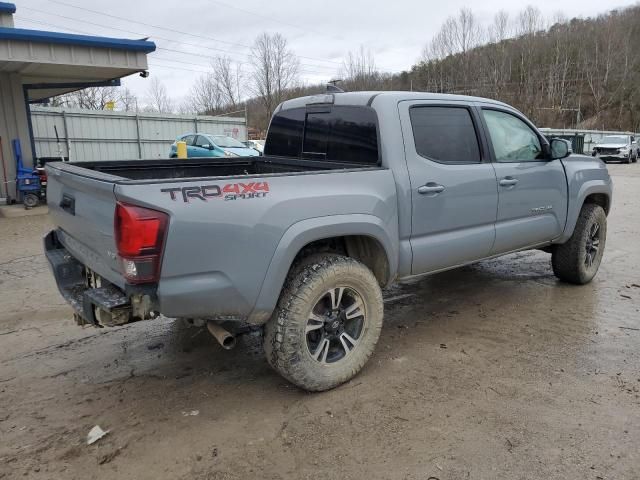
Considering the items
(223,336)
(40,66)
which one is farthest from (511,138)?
(40,66)

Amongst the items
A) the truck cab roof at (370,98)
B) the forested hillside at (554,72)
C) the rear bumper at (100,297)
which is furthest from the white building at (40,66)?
the forested hillside at (554,72)

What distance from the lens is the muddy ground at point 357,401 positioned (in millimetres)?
2684

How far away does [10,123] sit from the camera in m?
13.0

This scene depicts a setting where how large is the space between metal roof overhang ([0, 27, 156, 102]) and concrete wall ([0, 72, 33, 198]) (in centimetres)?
37

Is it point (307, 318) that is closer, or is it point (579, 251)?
point (307, 318)

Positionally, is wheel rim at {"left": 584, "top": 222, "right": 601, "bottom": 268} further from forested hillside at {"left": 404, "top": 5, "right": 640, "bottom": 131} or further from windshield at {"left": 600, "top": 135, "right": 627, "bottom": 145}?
forested hillside at {"left": 404, "top": 5, "right": 640, "bottom": 131}

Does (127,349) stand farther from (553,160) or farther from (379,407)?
(553,160)

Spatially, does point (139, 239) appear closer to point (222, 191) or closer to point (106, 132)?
point (222, 191)

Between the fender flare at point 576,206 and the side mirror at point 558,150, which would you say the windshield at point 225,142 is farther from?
the side mirror at point 558,150

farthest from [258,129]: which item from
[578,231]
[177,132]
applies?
[578,231]

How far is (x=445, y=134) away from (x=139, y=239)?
102 inches

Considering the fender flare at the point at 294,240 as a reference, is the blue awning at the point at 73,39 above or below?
above

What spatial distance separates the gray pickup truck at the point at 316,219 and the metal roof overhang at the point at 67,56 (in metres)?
8.25

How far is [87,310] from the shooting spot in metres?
2.96
